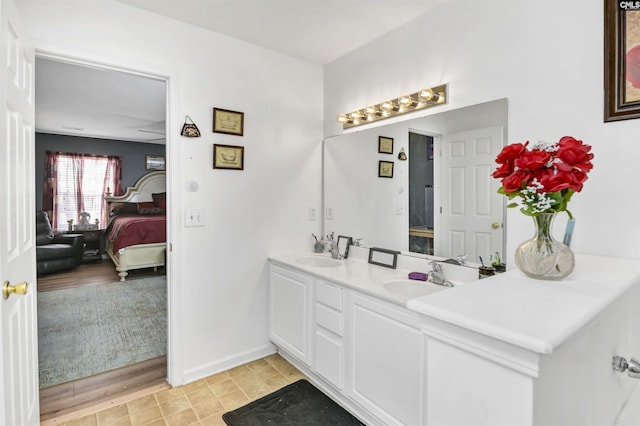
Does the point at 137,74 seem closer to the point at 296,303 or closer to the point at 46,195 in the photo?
the point at 296,303

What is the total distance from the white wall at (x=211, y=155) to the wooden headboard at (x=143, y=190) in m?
5.55

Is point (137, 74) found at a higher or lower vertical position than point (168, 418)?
higher

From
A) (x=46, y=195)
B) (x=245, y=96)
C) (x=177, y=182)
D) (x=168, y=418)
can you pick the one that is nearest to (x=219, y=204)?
(x=177, y=182)

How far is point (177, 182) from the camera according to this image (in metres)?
2.26

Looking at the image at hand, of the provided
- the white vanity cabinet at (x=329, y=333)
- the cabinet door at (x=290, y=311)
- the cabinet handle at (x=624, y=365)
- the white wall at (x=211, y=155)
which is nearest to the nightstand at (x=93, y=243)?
the white wall at (x=211, y=155)

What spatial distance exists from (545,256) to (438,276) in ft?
3.23

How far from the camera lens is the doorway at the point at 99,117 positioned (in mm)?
2588

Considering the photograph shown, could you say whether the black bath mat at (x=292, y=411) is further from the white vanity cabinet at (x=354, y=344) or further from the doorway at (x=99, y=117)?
the doorway at (x=99, y=117)

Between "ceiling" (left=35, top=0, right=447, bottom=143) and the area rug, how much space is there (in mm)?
2141

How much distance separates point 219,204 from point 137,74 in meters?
0.99

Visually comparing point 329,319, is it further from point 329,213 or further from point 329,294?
point 329,213

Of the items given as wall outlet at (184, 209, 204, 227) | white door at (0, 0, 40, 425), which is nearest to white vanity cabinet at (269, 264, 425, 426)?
wall outlet at (184, 209, 204, 227)

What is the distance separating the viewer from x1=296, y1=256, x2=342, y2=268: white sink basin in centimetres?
267

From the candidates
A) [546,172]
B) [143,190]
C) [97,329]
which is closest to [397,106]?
[546,172]
